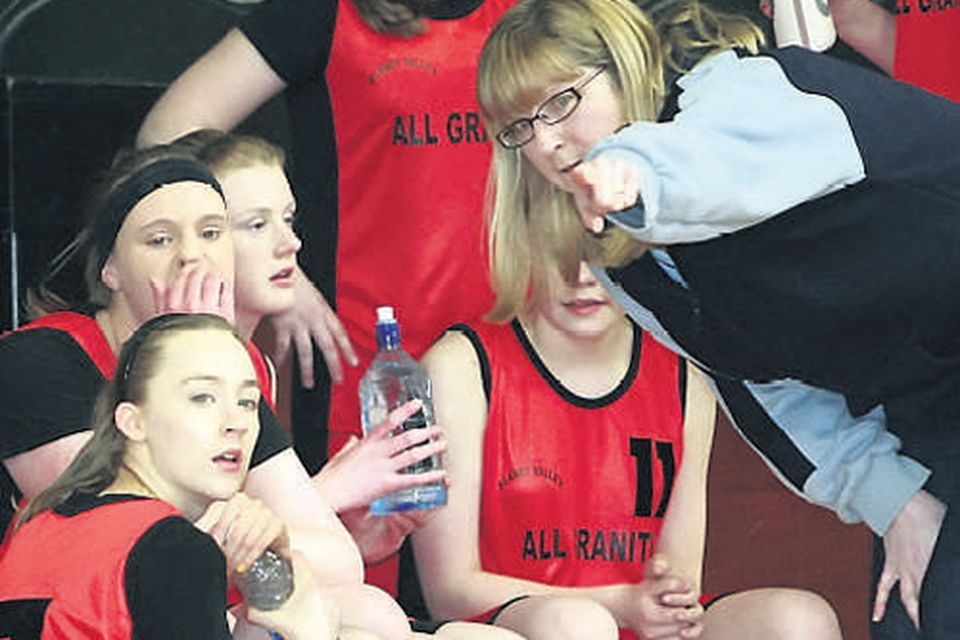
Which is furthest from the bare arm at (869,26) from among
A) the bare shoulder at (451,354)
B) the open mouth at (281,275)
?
the open mouth at (281,275)

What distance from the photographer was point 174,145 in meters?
1.85

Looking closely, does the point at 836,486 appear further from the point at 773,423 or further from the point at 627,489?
the point at 627,489

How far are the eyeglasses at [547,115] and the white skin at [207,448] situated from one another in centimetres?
39

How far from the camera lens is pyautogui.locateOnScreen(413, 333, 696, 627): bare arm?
1861 mm

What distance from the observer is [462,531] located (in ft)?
6.22

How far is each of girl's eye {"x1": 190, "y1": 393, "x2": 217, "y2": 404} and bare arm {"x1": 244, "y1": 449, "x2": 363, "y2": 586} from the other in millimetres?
140

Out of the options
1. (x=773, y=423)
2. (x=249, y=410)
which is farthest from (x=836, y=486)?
(x=249, y=410)

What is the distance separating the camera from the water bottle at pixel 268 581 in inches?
58.1

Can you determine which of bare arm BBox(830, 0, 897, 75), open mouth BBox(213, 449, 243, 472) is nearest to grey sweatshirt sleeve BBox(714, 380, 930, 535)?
open mouth BBox(213, 449, 243, 472)

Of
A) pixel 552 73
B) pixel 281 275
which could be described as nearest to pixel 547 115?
pixel 552 73

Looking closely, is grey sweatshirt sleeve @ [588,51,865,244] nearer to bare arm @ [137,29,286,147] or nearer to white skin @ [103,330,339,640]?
white skin @ [103,330,339,640]

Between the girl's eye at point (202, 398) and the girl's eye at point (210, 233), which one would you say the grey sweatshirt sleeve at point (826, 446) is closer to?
the girl's eye at point (202, 398)

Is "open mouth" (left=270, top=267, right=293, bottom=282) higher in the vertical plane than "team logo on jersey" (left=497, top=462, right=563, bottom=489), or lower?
higher

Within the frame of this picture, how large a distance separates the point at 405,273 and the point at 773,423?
2.11ft
